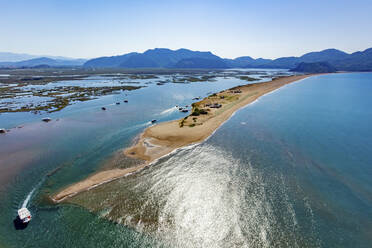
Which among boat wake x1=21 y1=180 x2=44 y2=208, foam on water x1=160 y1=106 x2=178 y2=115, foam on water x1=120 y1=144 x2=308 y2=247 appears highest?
foam on water x1=160 y1=106 x2=178 y2=115

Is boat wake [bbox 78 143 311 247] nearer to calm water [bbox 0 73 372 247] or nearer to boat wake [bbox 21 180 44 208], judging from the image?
calm water [bbox 0 73 372 247]

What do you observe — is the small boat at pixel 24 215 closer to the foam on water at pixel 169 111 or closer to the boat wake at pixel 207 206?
the boat wake at pixel 207 206

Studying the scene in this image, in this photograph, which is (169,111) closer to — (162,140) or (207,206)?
(162,140)

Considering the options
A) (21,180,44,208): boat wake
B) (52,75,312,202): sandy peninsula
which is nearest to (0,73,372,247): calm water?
(21,180,44,208): boat wake

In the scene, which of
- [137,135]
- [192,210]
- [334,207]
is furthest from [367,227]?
[137,135]

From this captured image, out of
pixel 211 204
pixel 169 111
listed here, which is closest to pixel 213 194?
pixel 211 204
